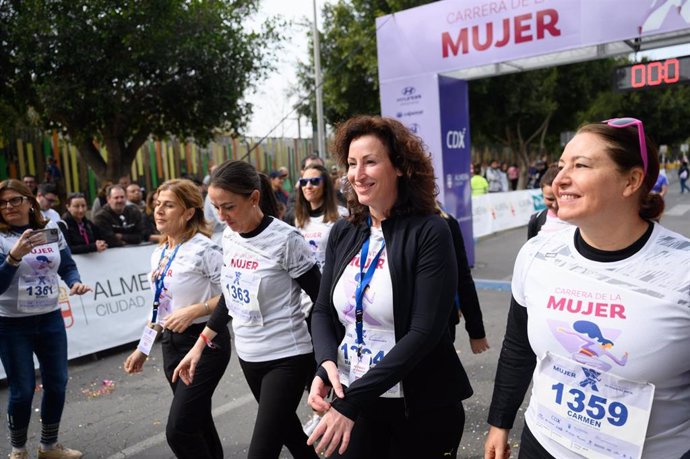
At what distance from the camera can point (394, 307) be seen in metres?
Result: 2.02

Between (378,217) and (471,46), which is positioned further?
(471,46)

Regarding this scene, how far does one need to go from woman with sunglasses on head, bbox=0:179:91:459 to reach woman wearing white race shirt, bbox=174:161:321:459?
143cm

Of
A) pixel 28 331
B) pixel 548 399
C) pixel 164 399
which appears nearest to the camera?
pixel 548 399

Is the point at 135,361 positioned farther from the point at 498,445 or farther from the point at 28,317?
the point at 498,445

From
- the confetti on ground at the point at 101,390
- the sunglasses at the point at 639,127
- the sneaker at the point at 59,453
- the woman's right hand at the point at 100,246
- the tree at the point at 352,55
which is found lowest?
the confetti on ground at the point at 101,390

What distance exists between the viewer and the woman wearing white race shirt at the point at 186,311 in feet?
9.51

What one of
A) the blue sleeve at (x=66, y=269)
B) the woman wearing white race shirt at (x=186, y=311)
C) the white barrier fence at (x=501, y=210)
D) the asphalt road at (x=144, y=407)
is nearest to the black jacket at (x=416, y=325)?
the woman wearing white race shirt at (x=186, y=311)

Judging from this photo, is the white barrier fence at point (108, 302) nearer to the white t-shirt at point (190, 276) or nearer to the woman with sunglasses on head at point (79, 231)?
the woman with sunglasses on head at point (79, 231)

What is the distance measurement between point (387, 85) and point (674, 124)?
4029 centimetres

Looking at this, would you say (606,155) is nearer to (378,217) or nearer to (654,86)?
Answer: (378,217)

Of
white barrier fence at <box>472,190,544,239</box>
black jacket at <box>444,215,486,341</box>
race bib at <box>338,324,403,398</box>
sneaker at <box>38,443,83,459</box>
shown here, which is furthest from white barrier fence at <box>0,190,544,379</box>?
white barrier fence at <box>472,190,544,239</box>

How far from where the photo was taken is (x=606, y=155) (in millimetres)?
1623

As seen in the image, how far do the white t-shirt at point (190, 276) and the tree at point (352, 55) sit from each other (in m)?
14.6

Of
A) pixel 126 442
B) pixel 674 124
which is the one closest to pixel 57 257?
pixel 126 442
